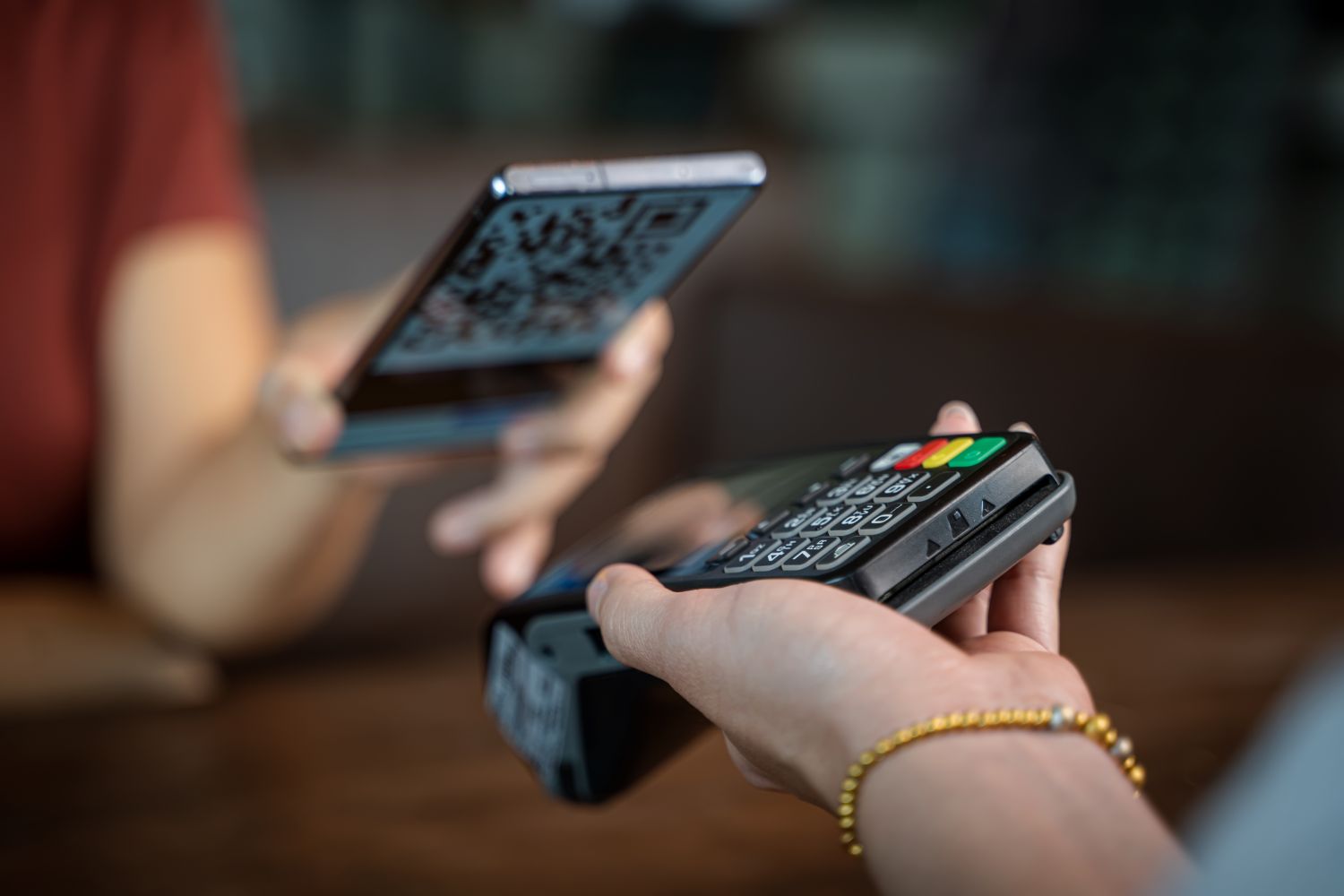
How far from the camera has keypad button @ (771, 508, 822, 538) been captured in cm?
33

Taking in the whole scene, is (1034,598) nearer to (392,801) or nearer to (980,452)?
(980,452)

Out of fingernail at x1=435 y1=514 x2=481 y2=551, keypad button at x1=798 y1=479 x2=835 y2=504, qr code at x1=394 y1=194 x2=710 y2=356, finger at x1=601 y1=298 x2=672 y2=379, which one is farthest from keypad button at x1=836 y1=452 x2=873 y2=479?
fingernail at x1=435 y1=514 x2=481 y2=551

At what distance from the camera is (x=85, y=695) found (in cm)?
70

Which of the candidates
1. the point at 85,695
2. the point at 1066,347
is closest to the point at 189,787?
the point at 85,695

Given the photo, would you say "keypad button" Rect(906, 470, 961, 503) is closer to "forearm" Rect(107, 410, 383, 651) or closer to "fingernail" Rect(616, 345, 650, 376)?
"fingernail" Rect(616, 345, 650, 376)

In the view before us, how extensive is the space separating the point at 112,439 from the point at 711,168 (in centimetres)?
52

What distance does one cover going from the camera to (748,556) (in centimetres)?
32

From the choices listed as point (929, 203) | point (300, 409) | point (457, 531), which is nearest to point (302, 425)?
point (300, 409)

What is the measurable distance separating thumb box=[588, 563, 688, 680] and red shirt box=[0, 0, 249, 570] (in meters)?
0.58

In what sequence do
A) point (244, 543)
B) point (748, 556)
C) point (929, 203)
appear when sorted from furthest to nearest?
point (929, 203) → point (244, 543) → point (748, 556)

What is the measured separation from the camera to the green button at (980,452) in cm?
31

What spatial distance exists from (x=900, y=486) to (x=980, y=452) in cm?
2

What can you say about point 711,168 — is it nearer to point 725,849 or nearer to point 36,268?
point 725,849

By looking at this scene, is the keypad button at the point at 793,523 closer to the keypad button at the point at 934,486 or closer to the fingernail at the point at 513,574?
the keypad button at the point at 934,486
